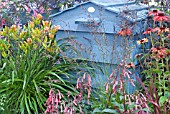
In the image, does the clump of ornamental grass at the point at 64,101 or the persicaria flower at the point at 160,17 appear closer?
the clump of ornamental grass at the point at 64,101

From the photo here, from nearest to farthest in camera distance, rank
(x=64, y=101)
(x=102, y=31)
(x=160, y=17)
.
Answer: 1. (x=64, y=101)
2. (x=160, y=17)
3. (x=102, y=31)

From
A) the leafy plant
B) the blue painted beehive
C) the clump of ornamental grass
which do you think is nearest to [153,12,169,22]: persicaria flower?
the blue painted beehive

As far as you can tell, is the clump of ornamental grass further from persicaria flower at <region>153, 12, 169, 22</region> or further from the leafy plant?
persicaria flower at <region>153, 12, 169, 22</region>

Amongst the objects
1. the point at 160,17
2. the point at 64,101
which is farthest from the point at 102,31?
the point at 64,101

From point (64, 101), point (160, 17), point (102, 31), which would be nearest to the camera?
point (64, 101)

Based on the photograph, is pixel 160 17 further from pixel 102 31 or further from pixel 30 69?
pixel 30 69

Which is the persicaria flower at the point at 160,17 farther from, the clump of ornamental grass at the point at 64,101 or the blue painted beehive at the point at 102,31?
the clump of ornamental grass at the point at 64,101

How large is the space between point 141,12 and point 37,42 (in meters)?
1.17

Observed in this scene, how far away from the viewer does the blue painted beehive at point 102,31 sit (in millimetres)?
2781

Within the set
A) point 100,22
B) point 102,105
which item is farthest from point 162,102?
point 100,22

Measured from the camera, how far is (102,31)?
2926 mm

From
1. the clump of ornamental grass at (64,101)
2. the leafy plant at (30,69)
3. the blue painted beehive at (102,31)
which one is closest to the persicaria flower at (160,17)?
the blue painted beehive at (102,31)

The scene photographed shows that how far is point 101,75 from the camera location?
2.96 meters

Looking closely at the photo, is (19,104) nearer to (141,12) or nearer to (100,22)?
(100,22)
